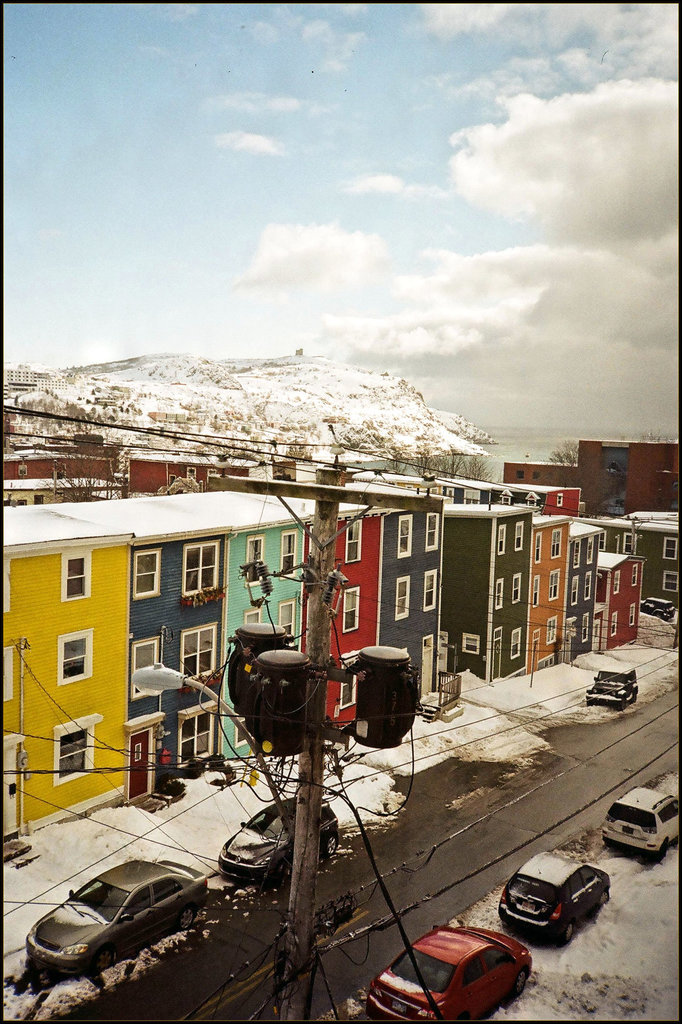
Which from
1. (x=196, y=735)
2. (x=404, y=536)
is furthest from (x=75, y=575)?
(x=404, y=536)

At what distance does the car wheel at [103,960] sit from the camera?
1026 centimetres

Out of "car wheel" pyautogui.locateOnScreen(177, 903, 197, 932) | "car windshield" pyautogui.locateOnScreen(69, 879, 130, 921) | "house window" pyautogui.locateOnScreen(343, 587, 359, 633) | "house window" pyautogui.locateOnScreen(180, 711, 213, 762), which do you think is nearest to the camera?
"car windshield" pyautogui.locateOnScreen(69, 879, 130, 921)

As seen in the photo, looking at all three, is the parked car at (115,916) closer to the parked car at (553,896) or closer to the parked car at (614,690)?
the parked car at (553,896)

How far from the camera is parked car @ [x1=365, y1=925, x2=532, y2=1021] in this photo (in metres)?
8.68

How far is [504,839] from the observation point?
14.7 meters

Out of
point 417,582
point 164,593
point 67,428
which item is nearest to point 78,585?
point 164,593

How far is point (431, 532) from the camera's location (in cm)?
2464

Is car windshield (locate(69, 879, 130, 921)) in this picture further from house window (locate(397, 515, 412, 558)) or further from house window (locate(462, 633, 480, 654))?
house window (locate(462, 633, 480, 654))

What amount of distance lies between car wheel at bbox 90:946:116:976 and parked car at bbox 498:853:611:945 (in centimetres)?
591

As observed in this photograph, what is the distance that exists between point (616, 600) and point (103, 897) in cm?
2801

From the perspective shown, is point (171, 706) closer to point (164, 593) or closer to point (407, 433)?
point (164, 593)

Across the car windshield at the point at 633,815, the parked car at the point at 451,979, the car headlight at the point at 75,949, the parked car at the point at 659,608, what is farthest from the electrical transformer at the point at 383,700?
the parked car at the point at 659,608

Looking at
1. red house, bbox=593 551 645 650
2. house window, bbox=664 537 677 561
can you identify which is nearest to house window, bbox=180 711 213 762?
red house, bbox=593 551 645 650

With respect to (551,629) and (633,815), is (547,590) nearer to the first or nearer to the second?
(551,629)
